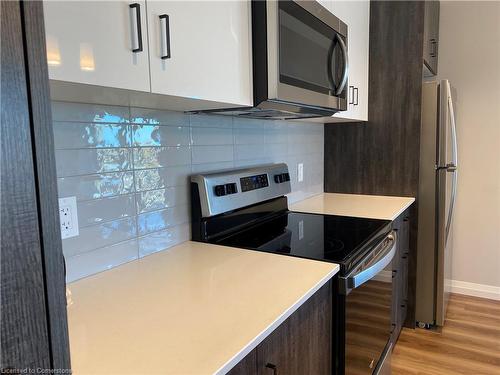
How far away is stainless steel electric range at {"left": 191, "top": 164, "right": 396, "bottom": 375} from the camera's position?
1288mm

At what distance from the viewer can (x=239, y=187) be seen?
163 centimetres

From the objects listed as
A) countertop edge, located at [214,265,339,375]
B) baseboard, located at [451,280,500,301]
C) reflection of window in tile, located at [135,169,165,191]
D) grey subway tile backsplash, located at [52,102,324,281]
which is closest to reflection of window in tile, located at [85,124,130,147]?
grey subway tile backsplash, located at [52,102,324,281]

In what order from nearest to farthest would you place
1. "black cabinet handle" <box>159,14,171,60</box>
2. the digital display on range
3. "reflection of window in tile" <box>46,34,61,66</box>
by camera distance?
"reflection of window in tile" <box>46,34,61,66</box>
"black cabinet handle" <box>159,14,171,60</box>
the digital display on range

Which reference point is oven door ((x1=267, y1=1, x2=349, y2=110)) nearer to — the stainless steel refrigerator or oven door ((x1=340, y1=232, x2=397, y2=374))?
oven door ((x1=340, y1=232, x2=397, y2=374))

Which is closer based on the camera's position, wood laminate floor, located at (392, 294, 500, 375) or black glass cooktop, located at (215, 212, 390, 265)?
black glass cooktop, located at (215, 212, 390, 265)

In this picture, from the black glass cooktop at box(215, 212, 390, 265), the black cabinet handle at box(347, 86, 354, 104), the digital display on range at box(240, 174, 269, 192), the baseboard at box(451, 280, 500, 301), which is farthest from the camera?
the baseboard at box(451, 280, 500, 301)

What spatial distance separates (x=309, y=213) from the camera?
202 cm

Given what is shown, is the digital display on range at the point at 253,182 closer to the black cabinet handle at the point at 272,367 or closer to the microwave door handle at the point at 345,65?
the microwave door handle at the point at 345,65

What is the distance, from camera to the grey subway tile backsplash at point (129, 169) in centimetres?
109

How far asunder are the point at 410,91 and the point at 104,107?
6.29ft

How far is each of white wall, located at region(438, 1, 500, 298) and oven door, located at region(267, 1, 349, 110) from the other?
5.51ft

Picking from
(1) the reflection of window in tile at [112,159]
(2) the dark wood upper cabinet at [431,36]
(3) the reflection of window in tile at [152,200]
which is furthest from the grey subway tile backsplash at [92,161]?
(2) the dark wood upper cabinet at [431,36]

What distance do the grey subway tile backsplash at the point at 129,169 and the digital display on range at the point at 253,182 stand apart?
0.10 metres

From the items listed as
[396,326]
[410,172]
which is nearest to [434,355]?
[396,326]
